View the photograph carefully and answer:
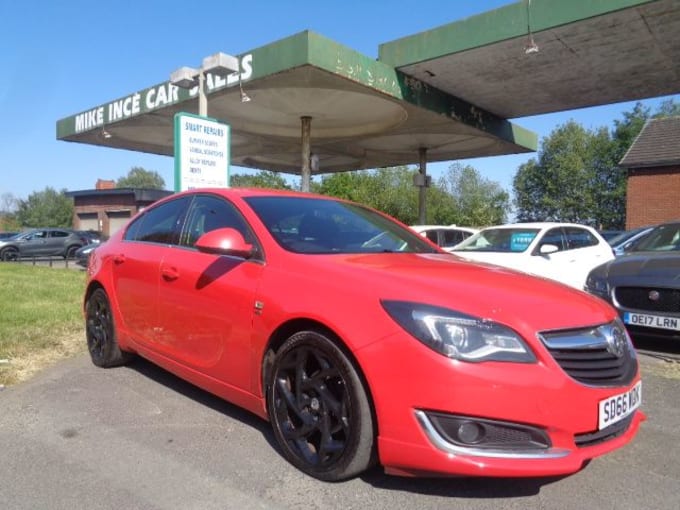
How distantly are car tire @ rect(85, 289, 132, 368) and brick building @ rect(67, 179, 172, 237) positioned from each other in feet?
132

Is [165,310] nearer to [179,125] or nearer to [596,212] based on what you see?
[179,125]

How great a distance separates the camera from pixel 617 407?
8.87 feet

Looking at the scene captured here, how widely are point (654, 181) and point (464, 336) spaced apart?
27533 millimetres

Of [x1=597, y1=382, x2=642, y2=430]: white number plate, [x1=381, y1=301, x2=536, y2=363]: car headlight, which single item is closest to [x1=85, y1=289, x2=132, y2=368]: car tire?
[x1=381, y1=301, x2=536, y2=363]: car headlight

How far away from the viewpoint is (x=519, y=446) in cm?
248

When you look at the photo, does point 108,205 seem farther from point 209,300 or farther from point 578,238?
point 209,300

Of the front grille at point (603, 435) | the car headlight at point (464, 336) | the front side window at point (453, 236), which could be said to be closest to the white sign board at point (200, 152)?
the car headlight at point (464, 336)

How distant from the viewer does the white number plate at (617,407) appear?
2.61m

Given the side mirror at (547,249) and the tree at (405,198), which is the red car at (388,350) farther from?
the tree at (405,198)

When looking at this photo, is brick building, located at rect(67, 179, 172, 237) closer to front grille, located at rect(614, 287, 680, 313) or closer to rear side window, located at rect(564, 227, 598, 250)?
rear side window, located at rect(564, 227, 598, 250)

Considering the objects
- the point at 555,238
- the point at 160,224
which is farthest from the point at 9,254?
the point at 160,224

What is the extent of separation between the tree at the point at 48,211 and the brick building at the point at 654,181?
270 ft

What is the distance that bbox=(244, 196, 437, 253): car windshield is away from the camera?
3.53 metres

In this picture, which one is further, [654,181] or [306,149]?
[654,181]
